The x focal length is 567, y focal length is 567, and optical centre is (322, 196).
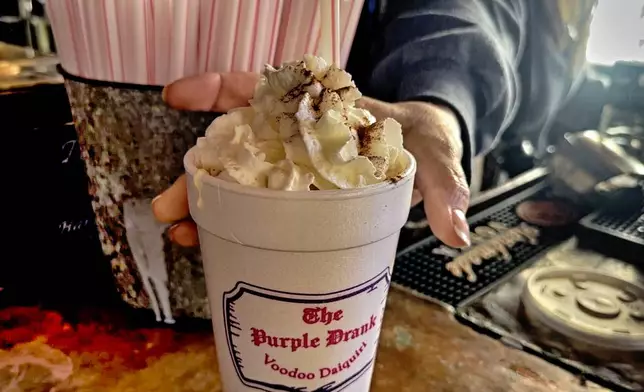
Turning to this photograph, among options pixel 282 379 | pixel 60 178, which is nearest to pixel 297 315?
pixel 282 379

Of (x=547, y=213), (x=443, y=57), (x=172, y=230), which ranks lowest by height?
(x=547, y=213)

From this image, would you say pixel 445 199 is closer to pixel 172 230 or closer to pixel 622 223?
pixel 172 230

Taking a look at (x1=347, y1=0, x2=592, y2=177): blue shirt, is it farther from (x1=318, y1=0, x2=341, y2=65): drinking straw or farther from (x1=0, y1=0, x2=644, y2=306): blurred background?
(x1=0, y1=0, x2=644, y2=306): blurred background

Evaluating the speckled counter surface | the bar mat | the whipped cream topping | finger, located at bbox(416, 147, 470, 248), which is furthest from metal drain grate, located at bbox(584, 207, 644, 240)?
the whipped cream topping

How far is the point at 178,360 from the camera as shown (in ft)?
1.90

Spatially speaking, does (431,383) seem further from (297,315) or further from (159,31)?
(159,31)

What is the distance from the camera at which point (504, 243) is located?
35.7 inches

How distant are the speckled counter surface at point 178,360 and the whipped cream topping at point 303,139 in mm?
242

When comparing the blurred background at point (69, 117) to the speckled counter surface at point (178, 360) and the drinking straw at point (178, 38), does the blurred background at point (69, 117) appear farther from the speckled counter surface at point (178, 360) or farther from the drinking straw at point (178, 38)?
the drinking straw at point (178, 38)

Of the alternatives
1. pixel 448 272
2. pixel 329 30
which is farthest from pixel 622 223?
pixel 329 30

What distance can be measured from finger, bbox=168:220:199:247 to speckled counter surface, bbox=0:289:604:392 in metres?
0.13

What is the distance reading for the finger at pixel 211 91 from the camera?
0.48 m

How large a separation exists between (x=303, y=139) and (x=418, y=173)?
0.52ft

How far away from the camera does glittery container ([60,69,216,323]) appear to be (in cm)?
52
